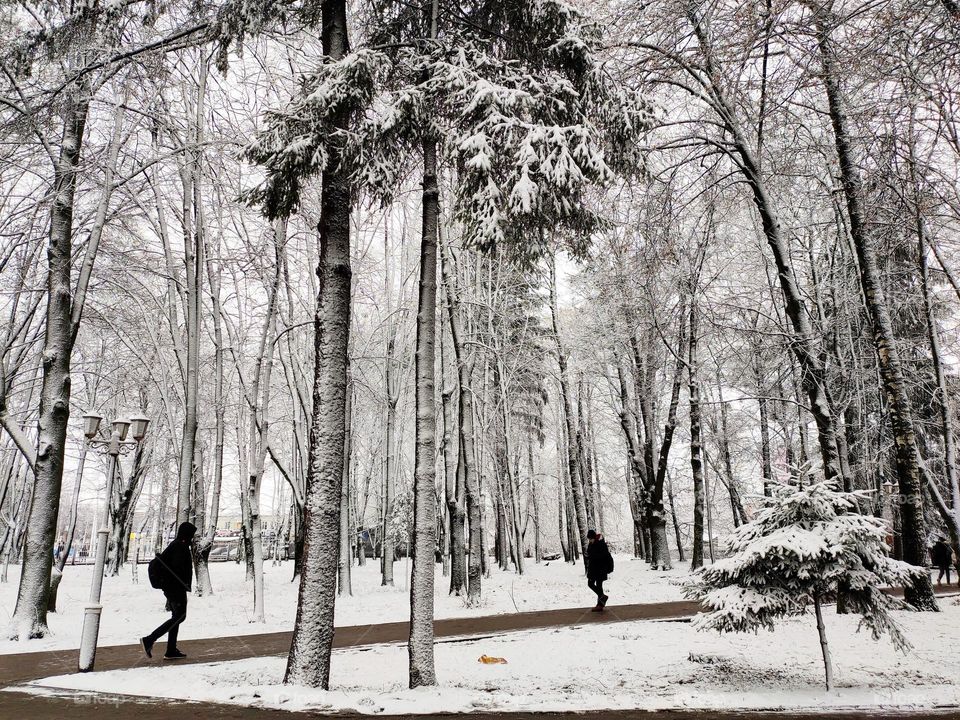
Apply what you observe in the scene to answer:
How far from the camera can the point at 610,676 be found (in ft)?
23.7

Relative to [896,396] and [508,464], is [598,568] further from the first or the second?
[508,464]

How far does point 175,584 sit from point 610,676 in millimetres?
6108

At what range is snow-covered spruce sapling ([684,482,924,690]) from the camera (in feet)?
19.3

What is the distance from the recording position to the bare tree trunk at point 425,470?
23.0ft

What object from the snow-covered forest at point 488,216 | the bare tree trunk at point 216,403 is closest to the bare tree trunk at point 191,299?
the snow-covered forest at point 488,216

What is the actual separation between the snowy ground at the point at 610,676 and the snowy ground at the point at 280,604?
176 inches

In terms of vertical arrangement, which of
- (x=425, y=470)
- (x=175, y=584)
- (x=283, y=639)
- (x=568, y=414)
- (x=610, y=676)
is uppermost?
(x=568, y=414)

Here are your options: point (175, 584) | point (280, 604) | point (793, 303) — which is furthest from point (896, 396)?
point (280, 604)

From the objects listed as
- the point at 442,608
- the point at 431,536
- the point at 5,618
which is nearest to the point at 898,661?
the point at 431,536

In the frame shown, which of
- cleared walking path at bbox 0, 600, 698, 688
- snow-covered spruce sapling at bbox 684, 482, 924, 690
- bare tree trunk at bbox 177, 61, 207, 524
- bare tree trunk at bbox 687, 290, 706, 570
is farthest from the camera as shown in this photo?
bare tree trunk at bbox 687, 290, 706, 570

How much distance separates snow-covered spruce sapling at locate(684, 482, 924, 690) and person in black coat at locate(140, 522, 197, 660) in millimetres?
6958

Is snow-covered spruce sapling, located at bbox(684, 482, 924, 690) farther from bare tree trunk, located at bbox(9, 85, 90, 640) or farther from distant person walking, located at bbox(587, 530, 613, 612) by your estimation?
bare tree trunk, located at bbox(9, 85, 90, 640)

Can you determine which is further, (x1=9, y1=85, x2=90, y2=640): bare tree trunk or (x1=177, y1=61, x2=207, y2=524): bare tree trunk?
(x1=177, y1=61, x2=207, y2=524): bare tree trunk

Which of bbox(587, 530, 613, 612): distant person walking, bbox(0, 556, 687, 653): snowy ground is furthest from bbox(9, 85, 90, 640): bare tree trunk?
bbox(587, 530, 613, 612): distant person walking
